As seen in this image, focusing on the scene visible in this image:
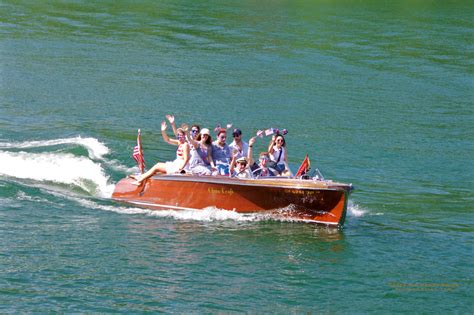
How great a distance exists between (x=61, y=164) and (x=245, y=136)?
7275 mm

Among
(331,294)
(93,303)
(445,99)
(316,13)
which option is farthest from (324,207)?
(316,13)

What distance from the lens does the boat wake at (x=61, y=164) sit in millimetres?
24531

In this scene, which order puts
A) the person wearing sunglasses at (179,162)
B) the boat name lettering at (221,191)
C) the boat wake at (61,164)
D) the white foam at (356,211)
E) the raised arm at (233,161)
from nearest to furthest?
the boat name lettering at (221,191) → the raised arm at (233,161) → the person wearing sunglasses at (179,162) → the white foam at (356,211) → the boat wake at (61,164)

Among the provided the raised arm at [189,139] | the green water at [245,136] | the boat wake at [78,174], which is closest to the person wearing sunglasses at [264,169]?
the boat wake at [78,174]

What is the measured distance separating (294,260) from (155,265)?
2.88 m

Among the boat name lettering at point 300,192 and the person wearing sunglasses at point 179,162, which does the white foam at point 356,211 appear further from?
the person wearing sunglasses at point 179,162

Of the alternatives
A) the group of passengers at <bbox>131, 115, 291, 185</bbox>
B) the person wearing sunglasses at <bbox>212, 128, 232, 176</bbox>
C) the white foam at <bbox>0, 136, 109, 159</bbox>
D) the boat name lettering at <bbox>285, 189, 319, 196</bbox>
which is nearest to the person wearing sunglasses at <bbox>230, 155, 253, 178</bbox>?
the group of passengers at <bbox>131, 115, 291, 185</bbox>

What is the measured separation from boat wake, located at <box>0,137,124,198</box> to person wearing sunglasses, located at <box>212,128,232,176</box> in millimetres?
3815

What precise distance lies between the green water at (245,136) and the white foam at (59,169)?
7cm

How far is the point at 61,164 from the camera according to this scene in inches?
1023

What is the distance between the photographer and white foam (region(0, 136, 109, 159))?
89.0 ft

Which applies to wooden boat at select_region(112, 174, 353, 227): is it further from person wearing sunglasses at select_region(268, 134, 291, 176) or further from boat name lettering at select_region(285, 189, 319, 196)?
person wearing sunglasses at select_region(268, 134, 291, 176)

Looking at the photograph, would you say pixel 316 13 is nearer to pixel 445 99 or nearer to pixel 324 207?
pixel 445 99

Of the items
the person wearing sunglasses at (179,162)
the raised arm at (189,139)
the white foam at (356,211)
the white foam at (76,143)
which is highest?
the raised arm at (189,139)
